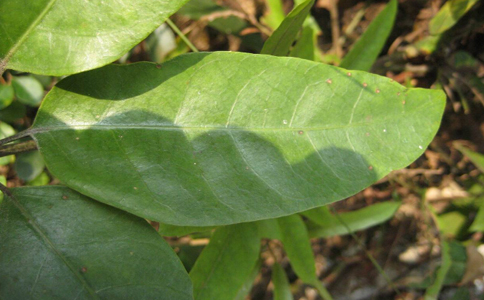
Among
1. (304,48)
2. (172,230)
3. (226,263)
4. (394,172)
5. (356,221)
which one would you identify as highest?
(304,48)

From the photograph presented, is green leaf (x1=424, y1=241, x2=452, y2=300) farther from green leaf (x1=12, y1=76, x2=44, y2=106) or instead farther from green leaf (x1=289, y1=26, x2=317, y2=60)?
green leaf (x1=12, y1=76, x2=44, y2=106)

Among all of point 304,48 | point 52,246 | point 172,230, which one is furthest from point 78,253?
point 304,48

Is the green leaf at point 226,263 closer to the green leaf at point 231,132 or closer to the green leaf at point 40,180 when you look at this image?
the green leaf at point 231,132

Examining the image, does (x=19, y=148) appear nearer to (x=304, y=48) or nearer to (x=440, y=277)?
(x=304, y=48)

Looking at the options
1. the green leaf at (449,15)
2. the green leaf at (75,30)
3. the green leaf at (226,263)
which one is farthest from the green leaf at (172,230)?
the green leaf at (449,15)

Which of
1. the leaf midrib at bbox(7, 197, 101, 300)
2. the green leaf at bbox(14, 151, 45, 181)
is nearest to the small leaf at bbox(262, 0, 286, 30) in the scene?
the green leaf at bbox(14, 151, 45, 181)
